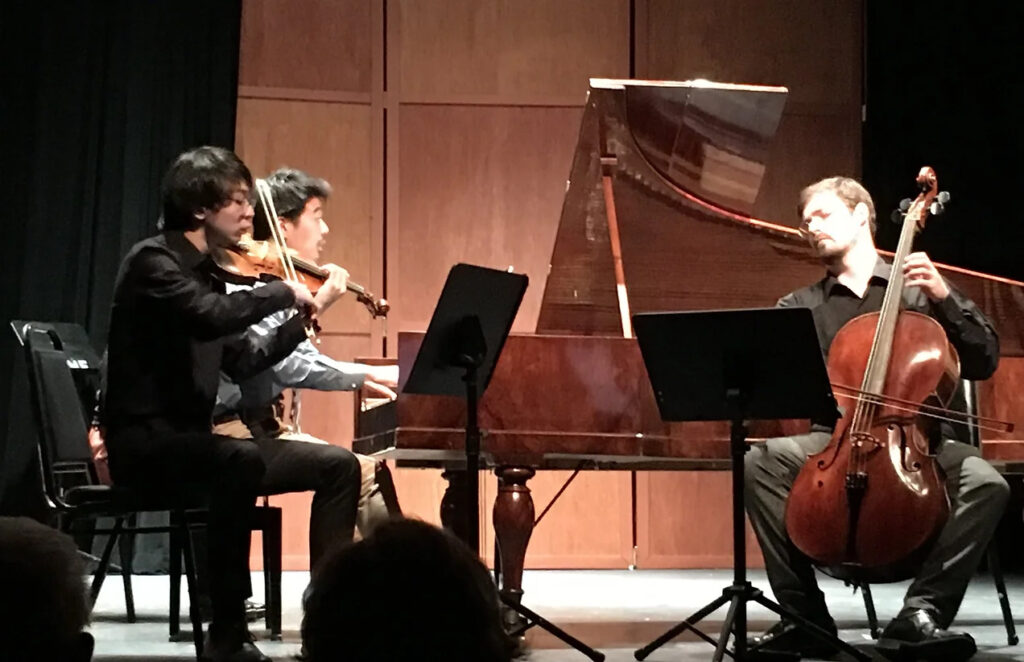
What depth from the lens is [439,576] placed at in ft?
3.54

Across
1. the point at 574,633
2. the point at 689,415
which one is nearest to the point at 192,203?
the point at 689,415

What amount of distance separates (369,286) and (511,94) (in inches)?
43.3

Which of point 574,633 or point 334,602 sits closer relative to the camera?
point 334,602

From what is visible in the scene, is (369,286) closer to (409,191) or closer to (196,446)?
(409,191)

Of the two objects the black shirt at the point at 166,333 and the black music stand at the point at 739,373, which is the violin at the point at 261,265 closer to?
the black shirt at the point at 166,333

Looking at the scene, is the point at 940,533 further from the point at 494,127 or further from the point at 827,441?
the point at 494,127

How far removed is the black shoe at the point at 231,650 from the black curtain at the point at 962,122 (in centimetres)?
383

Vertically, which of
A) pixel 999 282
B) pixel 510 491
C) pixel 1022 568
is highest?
pixel 999 282

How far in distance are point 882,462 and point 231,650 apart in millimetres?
1524

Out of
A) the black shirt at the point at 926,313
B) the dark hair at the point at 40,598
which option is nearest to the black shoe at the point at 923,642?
the black shirt at the point at 926,313

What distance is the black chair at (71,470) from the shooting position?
120 inches

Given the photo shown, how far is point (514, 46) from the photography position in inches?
233

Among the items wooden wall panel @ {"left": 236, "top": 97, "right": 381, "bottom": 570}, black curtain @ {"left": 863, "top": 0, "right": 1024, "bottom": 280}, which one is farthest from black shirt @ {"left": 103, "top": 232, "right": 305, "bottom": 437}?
black curtain @ {"left": 863, "top": 0, "right": 1024, "bottom": 280}

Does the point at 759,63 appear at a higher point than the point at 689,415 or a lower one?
higher
